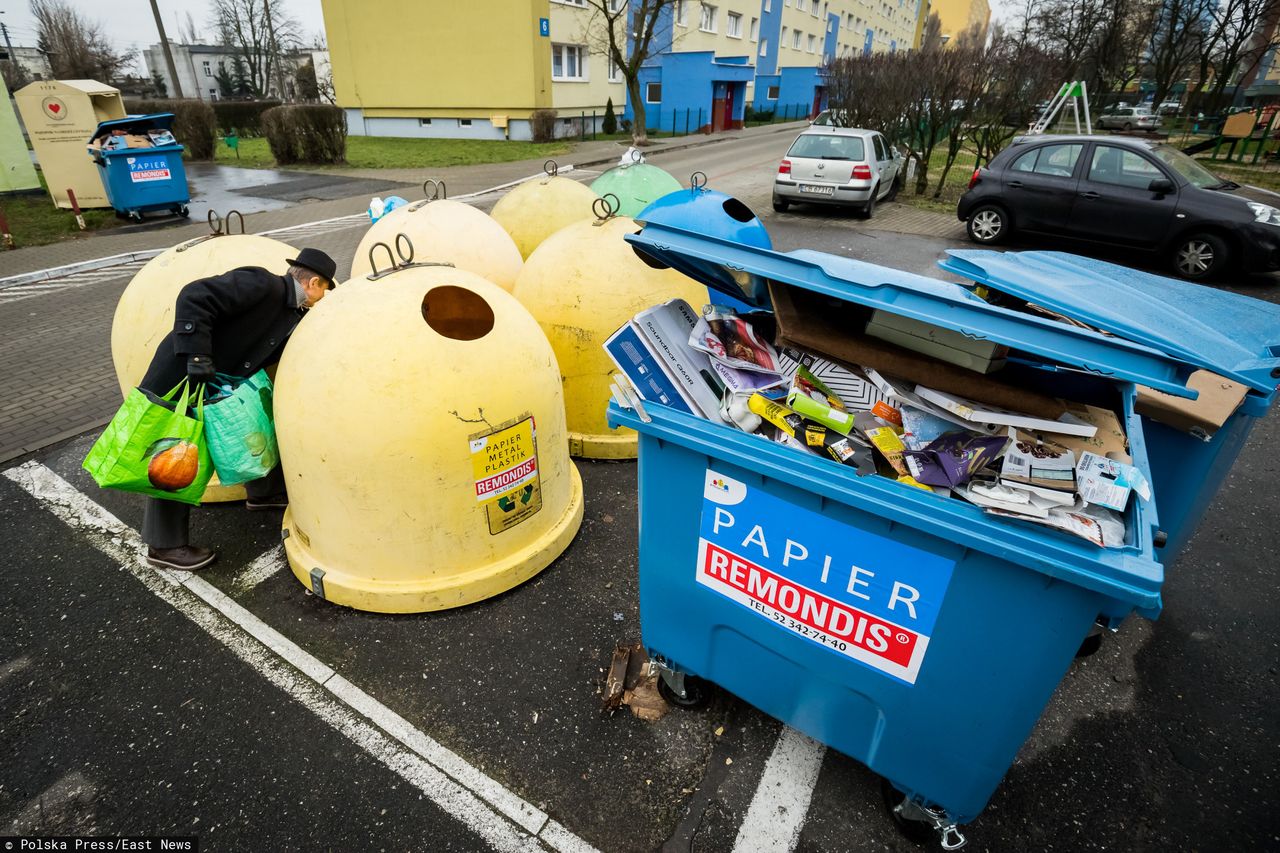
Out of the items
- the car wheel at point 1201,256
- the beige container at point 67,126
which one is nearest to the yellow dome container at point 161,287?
the car wheel at point 1201,256

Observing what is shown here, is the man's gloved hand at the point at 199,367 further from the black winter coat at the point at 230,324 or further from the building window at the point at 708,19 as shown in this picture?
the building window at the point at 708,19

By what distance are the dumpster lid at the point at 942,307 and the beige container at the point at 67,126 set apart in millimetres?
15231

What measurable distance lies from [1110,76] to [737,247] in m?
43.0

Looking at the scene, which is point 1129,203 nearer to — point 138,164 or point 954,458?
point 954,458

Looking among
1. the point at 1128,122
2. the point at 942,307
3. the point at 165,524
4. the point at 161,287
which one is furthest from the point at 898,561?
the point at 1128,122

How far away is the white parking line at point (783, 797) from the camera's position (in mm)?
2215

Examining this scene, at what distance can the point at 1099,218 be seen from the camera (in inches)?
361

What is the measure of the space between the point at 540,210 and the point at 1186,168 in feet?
30.6

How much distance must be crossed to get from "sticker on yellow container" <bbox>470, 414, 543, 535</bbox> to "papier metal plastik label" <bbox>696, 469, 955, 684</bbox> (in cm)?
119

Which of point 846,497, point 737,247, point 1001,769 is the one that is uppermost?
point 737,247

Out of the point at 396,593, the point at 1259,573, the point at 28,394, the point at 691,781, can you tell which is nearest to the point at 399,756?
the point at 396,593

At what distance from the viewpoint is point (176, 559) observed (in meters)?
3.46

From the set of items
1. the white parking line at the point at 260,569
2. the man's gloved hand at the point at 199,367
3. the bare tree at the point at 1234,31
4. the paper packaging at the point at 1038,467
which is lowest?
the white parking line at the point at 260,569

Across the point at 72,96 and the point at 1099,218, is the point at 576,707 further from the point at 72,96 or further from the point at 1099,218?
the point at 72,96
